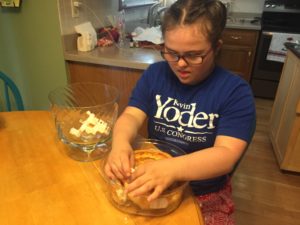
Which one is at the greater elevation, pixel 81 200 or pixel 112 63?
pixel 112 63

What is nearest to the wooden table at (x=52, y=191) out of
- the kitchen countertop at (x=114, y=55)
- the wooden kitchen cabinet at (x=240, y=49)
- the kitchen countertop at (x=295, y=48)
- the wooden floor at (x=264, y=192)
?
the kitchen countertop at (x=114, y=55)

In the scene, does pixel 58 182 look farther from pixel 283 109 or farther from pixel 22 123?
pixel 283 109

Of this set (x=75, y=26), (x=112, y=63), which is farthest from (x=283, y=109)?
(x=75, y=26)

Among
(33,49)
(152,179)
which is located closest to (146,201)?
(152,179)

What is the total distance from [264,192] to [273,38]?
1787 millimetres

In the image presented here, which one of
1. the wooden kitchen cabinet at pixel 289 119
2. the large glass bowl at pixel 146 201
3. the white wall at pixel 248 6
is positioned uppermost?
the white wall at pixel 248 6

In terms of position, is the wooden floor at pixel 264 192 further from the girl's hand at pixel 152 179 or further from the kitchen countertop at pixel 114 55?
the girl's hand at pixel 152 179

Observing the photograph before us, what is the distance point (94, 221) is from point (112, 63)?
1144mm

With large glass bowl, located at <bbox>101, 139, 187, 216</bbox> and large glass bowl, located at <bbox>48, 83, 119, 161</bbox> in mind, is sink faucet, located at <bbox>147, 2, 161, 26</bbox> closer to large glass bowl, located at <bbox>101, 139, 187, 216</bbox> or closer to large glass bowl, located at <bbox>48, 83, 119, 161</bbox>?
large glass bowl, located at <bbox>48, 83, 119, 161</bbox>

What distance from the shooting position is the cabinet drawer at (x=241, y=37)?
299cm

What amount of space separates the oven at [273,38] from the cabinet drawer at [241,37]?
0.08 meters

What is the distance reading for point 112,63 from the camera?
1.63 meters

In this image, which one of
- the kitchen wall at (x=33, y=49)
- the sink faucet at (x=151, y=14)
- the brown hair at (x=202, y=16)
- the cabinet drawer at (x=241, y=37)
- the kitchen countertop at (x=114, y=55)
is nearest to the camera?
the brown hair at (x=202, y=16)

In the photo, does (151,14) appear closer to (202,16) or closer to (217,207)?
(202,16)
